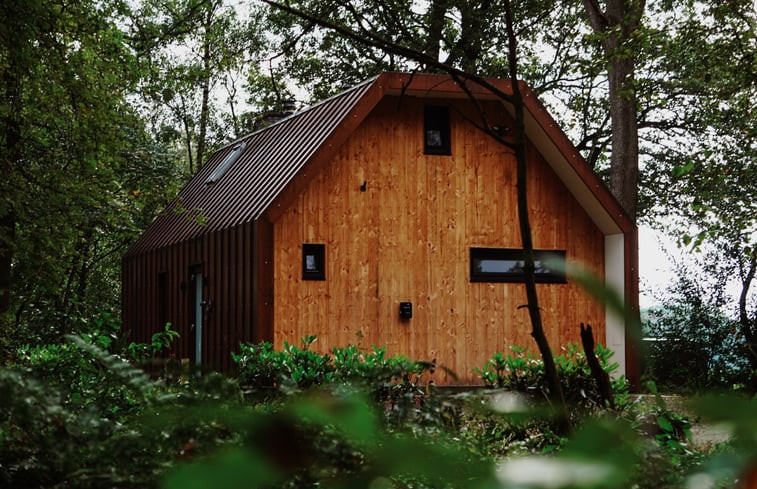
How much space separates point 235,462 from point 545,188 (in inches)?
633

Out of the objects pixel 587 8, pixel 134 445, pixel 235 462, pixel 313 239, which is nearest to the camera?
pixel 235 462

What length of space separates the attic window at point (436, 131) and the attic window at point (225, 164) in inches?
198

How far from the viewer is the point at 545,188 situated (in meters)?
16.5

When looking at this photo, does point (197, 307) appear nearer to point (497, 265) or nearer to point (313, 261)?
point (313, 261)

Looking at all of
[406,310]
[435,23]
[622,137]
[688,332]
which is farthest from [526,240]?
[435,23]

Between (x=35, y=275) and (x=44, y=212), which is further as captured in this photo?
(x=35, y=275)

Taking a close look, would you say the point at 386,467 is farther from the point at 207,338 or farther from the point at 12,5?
the point at 207,338

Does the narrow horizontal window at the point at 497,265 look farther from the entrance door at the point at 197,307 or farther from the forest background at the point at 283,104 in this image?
the entrance door at the point at 197,307

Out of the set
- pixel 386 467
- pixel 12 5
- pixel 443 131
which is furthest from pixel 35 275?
pixel 386 467

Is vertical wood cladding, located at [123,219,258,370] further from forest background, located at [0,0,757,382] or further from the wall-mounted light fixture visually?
the wall-mounted light fixture

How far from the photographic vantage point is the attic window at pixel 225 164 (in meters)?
19.7

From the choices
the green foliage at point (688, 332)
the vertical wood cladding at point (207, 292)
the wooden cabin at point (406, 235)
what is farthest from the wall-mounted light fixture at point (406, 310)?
the green foliage at point (688, 332)

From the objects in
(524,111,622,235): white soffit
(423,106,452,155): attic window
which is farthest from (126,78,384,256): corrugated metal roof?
(524,111,622,235): white soffit

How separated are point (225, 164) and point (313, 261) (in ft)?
18.6
